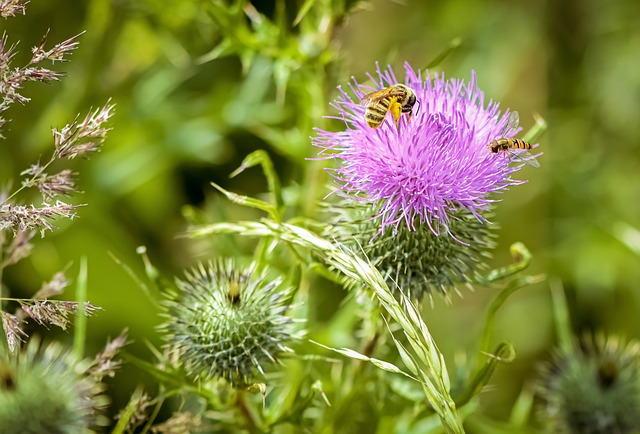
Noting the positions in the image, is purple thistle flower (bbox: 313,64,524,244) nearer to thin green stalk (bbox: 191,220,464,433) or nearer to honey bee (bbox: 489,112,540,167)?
honey bee (bbox: 489,112,540,167)

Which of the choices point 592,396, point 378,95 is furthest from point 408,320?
point 592,396

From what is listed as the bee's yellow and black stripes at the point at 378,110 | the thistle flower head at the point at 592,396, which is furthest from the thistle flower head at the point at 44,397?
the thistle flower head at the point at 592,396

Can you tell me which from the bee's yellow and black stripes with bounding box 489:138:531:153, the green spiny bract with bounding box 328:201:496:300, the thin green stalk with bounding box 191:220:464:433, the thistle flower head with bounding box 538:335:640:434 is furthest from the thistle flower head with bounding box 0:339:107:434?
the thistle flower head with bounding box 538:335:640:434

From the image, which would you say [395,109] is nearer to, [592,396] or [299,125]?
[299,125]

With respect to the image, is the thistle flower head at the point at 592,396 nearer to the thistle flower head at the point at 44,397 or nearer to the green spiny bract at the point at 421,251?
the green spiny bract at the point at 421,251

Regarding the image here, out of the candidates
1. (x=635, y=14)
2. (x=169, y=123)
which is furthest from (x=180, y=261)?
(x=635, y=14)

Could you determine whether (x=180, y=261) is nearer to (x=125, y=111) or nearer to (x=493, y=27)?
(x=125, y=111)
